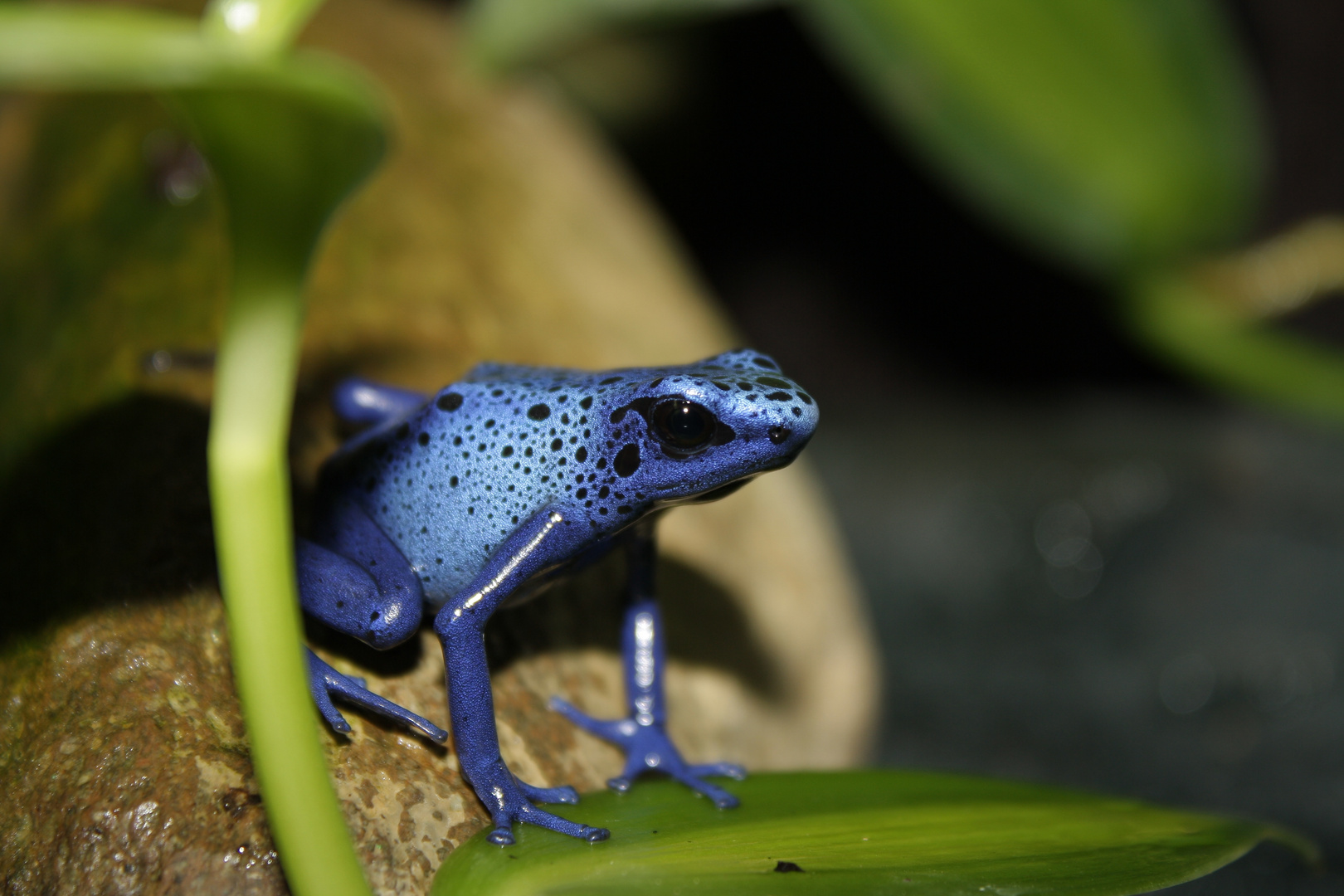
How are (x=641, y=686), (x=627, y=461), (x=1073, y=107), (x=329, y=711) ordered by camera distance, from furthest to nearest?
(x=1073, y=107) < (x=641, y=686) < (x=627, y=461) < (x=329, y=711)

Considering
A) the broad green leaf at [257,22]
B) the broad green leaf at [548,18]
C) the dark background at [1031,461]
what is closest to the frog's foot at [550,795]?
the broad green leaf at [257,22]

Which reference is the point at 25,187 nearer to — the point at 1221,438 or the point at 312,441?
the point at 312,441

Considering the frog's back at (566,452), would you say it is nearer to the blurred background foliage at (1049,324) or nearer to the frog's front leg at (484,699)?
the frog's front leg at (484,699)

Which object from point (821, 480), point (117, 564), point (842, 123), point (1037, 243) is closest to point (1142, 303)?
point (1037, 243)

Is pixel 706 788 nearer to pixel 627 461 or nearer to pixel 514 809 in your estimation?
pixel 514 809

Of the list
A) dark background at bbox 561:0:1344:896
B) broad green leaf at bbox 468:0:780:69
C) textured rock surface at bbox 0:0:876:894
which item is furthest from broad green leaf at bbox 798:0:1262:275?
textured rock surface at bbox 0:0:876:894

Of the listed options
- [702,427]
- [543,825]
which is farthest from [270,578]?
[702,427]

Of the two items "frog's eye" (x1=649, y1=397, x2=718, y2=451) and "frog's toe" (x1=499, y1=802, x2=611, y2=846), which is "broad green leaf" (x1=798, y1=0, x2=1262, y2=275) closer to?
"frog's eye" (x1=649, y1=397, x2=718, y2=451)
